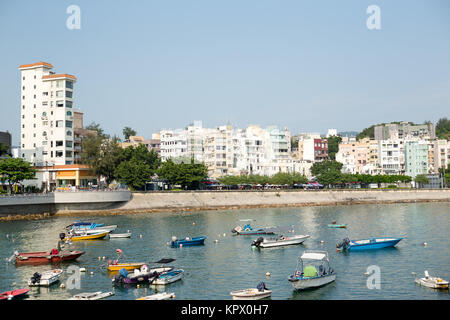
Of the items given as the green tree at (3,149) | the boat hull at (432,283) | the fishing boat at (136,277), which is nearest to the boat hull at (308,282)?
the boat hull at (432,283)

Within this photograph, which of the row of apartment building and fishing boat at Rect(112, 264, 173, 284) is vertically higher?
the row of apartment building

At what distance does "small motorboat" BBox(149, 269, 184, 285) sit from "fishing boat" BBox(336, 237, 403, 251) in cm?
2057

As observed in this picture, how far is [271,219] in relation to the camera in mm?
82875

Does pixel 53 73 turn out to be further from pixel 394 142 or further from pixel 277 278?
pixel 394 142

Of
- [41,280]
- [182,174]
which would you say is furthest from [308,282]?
[182,174]

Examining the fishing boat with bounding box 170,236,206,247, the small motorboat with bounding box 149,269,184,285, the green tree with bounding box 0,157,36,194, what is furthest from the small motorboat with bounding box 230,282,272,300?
the green tree with bounding box 0,157,36,194

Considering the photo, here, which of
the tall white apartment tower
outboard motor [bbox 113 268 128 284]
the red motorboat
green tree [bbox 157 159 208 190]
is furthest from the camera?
green tree [bbox 157 159 208 190]

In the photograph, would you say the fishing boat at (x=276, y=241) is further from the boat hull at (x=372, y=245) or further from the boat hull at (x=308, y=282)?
the boat hull at (x=308, y=282)

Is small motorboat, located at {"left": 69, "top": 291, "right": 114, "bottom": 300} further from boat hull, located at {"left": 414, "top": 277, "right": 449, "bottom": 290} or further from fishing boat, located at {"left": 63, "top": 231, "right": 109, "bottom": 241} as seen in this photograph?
fishing boat, located at {"left": 63, "top": 231, "right": 109, "bottom": 241}

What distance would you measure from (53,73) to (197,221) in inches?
2319

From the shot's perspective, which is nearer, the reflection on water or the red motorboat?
the reflection on water

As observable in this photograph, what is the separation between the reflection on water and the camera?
107 feet

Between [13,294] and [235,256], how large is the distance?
72.9 feet
